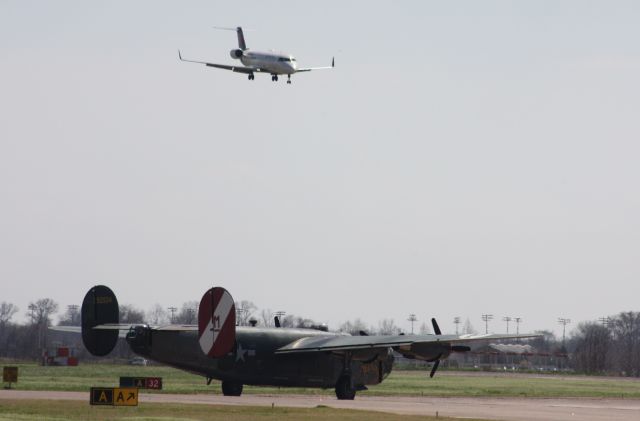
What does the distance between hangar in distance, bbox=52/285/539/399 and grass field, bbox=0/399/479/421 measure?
525cm

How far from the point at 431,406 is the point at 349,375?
5.12 meters

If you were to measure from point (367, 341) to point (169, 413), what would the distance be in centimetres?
1532

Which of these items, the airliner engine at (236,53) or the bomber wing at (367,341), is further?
the airliner engine at (236,53)

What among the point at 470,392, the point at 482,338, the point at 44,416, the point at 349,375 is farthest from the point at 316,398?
the point at 44,416

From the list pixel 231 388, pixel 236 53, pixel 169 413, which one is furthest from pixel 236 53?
pixel 169 413

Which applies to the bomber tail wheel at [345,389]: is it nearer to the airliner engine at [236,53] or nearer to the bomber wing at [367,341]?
the bomber wing at [367,341]

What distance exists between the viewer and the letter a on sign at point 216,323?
1635 inches

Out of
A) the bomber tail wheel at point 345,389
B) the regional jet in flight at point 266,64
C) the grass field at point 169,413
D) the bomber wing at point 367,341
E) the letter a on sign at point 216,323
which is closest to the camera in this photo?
the grass field at point 169,413

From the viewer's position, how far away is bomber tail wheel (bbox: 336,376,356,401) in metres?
58.3

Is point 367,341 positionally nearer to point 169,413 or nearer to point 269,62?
point 169,413

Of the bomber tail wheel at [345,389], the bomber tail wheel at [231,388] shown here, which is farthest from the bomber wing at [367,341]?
the bomber tail wheel at [231,388]

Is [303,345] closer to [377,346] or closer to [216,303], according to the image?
[377,346]

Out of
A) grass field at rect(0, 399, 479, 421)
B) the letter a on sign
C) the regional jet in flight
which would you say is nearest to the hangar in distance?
grass field at rect(0, 399, 479, 421)

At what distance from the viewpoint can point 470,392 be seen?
241 ft
